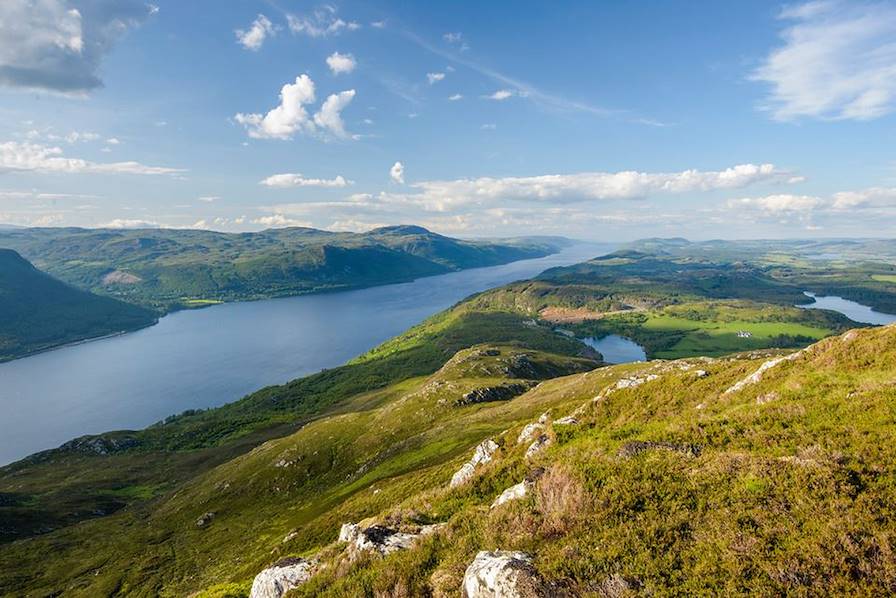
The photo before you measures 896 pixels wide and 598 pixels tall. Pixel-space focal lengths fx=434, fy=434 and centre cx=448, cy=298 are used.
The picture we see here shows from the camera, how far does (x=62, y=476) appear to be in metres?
141

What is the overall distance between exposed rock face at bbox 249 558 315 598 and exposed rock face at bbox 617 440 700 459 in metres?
18.3

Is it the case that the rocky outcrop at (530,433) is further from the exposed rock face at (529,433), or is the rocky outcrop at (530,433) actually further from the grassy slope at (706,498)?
the grassy slope at (706,498)

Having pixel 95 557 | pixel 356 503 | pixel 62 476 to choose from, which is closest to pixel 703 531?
pixel 356 503

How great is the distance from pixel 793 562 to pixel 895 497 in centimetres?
566

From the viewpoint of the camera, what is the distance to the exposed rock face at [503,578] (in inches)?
606

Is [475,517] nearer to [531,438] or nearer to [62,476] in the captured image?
[531,438]

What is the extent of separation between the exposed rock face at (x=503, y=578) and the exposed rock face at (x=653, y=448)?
31.1ft

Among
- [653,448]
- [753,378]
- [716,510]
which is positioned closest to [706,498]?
A: [716,510]

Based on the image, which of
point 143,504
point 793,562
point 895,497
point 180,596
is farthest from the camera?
point 143,504

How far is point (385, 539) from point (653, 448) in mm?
15387

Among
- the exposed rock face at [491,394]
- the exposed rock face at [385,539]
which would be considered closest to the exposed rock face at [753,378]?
the exposed rock face at [385,539]

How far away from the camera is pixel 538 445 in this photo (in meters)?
35.3

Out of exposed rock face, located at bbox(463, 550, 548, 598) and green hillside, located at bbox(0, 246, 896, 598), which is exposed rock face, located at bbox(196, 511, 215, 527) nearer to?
green hillside, located at bbox(0, 246, 896, 598)

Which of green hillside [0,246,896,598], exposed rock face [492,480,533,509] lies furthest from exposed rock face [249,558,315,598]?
exposed rock face [492,480,533,509]
